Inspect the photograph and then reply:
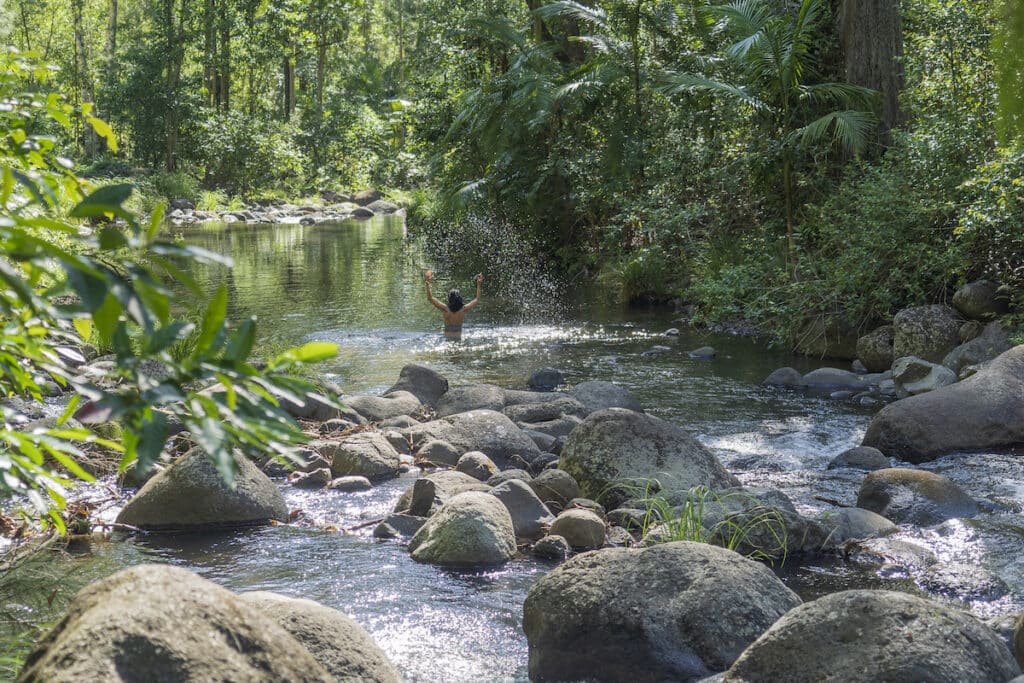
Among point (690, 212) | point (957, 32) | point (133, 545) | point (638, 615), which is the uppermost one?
point (957, 32)

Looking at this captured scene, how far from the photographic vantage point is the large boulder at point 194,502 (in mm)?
6727

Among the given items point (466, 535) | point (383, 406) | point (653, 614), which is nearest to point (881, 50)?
point (383, 406)

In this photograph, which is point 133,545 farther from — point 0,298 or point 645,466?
point 0,298

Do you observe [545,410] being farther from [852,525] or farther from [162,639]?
[162,639]

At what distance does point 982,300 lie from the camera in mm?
11688

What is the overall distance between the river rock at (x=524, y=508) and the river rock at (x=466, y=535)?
0.24 m

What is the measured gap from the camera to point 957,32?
13.0 m

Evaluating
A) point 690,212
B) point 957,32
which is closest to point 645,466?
point 957,32

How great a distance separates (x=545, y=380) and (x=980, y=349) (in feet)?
15.5

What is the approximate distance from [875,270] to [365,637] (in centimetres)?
Answer: 1046

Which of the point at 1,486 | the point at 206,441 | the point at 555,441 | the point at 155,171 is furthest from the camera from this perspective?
the point at 155,171

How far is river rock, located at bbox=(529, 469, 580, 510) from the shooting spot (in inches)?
279

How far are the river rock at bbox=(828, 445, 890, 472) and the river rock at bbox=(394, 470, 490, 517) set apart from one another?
294cm

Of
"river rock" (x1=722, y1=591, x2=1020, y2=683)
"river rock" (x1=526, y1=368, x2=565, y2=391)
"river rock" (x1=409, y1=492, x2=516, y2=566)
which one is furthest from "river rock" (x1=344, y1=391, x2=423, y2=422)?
"river rock" (x1=722, y1=591, x2=1020, y2=683)
